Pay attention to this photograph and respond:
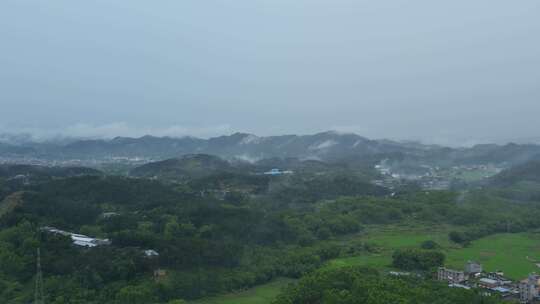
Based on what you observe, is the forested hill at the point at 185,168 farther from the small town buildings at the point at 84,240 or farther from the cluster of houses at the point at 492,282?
the cluster of houses at the point at 492,282

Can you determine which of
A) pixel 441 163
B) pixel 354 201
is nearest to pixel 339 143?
pixel 441 163

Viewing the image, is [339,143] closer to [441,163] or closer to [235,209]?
[441,163]

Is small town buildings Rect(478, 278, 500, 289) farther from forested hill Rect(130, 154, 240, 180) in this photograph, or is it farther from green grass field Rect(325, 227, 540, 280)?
forested hill Rect(130, 154, 240, 180)

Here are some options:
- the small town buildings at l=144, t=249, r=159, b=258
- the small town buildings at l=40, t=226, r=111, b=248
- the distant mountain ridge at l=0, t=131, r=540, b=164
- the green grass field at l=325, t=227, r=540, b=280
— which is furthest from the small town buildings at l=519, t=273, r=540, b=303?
the distant mountain ridge at l=0, t=131, r=540, b=164

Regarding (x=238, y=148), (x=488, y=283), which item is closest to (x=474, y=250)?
(x=488, y=283)

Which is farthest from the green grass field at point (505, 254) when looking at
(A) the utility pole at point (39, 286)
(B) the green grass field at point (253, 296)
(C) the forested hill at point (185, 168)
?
(C) the forested hill at point (185, 168)

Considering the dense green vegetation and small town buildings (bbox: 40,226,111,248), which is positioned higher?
small town buildings (bbox: 40,226,111,248)
